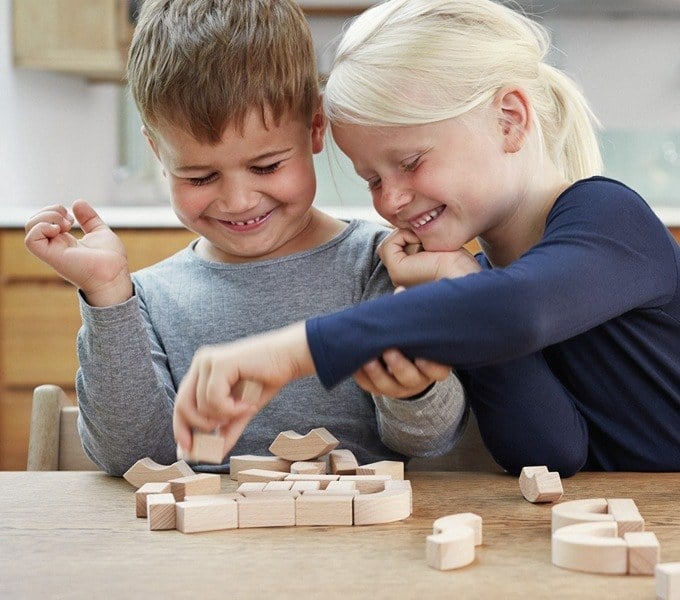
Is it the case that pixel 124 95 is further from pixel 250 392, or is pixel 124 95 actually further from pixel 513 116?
pixel 250 392

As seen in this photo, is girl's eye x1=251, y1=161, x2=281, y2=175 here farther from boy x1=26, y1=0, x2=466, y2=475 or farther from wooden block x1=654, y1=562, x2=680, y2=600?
wooden block x1=654, y1=562, x2=680, y2=600

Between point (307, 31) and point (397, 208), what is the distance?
0.30 m

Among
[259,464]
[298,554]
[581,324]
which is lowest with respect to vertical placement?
[259,464]

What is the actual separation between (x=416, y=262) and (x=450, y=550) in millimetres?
517

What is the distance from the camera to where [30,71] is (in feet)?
11.8

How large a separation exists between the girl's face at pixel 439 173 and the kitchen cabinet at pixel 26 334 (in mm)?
1971

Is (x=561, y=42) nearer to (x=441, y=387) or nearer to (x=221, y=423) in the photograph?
(x=441, y=387)

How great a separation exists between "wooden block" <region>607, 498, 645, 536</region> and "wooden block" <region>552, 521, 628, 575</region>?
61mm

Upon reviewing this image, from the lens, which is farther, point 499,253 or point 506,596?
point 499,253

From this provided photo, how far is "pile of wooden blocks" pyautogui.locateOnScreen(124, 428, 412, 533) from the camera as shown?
0.92 meters

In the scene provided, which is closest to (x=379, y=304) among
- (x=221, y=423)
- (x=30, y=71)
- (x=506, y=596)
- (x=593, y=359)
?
(x=221, y=423)

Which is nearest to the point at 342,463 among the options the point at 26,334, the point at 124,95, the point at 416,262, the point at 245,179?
the point at 416,262

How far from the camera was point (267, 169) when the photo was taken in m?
1.28

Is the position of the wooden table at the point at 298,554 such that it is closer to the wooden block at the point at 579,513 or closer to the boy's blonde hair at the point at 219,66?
the wooden block at the point at 579,513
